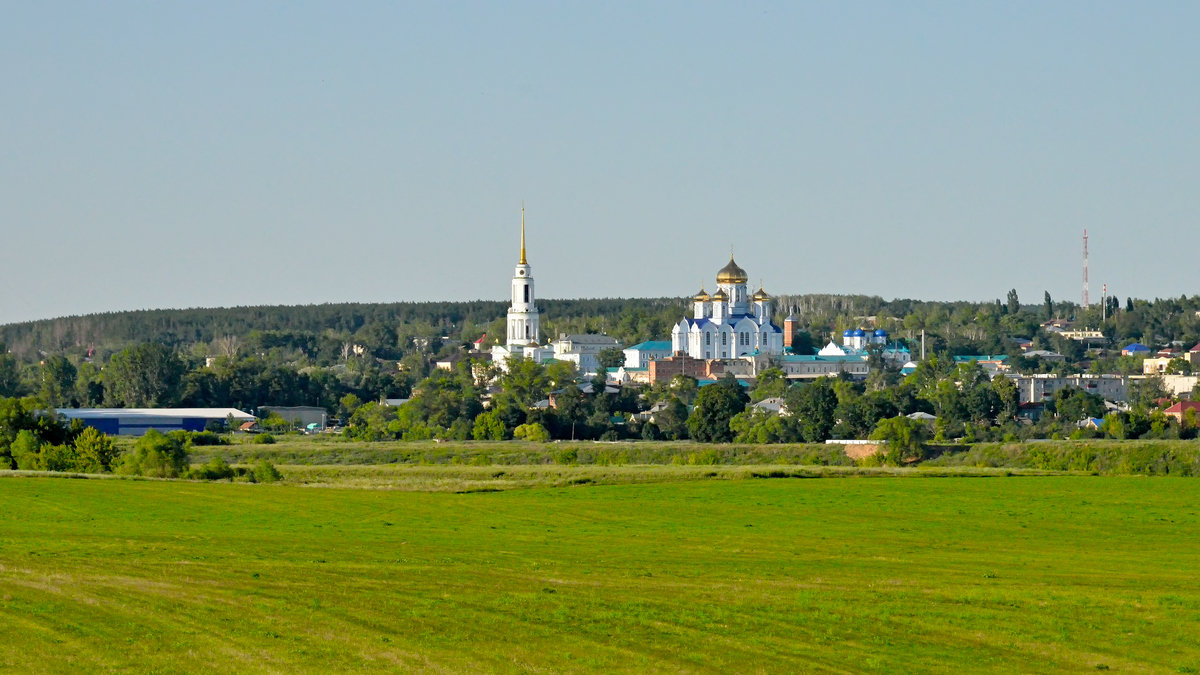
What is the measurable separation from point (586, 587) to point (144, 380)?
327 ft

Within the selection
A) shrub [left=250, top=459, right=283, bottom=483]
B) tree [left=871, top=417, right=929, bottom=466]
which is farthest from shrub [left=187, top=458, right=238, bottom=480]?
tree [left=871, top=417, right=929, bottom=466]

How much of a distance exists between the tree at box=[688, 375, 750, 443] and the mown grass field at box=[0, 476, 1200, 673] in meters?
52.3

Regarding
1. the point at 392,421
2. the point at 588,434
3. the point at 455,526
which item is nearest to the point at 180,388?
the point at 392,421

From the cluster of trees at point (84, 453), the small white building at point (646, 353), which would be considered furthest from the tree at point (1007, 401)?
the small white building at point (646, 353)

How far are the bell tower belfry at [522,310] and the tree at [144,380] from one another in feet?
182

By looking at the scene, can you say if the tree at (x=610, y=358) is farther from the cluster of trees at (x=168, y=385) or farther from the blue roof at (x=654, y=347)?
the cluster of trees at (x=168, y=385)

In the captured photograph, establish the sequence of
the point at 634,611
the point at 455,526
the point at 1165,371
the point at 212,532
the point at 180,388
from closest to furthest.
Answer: the point at 634,611 → the point at 212,532 → the point at 455,526 → the point at 180,388 → the point at 1165,371

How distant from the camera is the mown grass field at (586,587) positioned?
1883cm

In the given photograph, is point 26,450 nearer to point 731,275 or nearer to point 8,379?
point 8,379

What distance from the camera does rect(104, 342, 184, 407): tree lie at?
11831cm

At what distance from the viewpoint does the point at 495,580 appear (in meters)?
24.0

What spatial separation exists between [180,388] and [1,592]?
101 meters

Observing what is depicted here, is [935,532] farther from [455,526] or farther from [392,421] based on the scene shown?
[392,421]

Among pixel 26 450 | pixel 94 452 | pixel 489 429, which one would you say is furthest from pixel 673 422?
pixel 26 450
